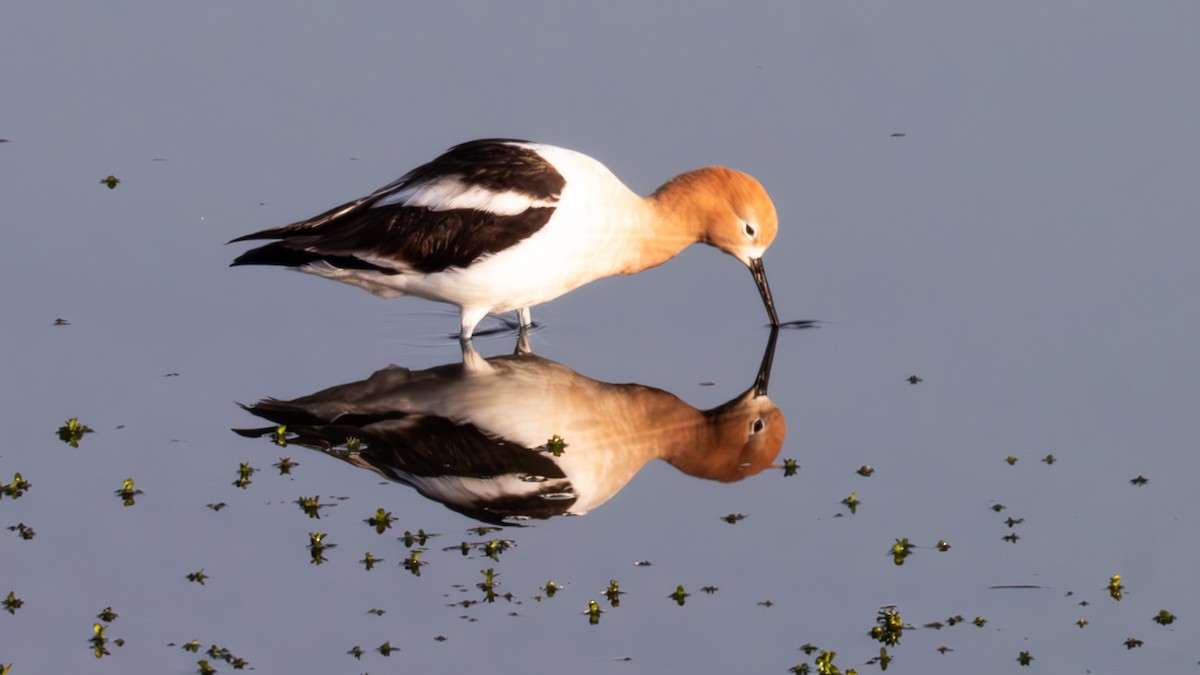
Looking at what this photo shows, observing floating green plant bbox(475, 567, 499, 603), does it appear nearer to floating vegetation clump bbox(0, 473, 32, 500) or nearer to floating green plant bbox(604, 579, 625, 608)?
floating green plant bbox(604, 579, 625, 608)

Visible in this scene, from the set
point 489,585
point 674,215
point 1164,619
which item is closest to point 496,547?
point 489,585

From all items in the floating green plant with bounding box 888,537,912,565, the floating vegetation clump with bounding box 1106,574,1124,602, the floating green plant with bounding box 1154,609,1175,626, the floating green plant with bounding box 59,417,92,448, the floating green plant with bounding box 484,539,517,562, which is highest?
the floating green plant with bounding box 59,417,92,448

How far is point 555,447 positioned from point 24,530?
8.73ft

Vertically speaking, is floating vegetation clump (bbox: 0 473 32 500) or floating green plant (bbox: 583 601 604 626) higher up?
floating vegetation clump (bbox: 0 473 32 500)

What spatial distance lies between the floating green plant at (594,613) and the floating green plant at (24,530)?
269 centimetres

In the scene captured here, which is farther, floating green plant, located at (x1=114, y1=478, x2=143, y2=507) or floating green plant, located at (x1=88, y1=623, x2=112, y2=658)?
floating green plant, located at (x1=114, y1=478, x2=143, y2=507)

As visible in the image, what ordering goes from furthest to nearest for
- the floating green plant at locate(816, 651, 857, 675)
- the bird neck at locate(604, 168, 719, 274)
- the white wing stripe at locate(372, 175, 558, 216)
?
the bird neck at locate(604, 168, 719, 274), the white wing stripe at locate(372, 175, 558, 216), the floating green plant at locate(816, 651, 857, 675)

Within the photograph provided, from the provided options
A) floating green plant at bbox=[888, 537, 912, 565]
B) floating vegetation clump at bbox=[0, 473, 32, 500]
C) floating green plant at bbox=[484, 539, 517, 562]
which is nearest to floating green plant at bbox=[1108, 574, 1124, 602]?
floating green plant at bbox=[888, 537, 912, 565]

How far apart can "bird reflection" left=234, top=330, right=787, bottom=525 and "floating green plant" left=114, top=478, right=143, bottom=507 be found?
0.86 m

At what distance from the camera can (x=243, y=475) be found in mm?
9164

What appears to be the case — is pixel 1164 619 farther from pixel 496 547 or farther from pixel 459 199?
pixel 459 199

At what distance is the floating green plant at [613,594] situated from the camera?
26.3ft

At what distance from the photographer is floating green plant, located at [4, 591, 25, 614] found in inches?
308

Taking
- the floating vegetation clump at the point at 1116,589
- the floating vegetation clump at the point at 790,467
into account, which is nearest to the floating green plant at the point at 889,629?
the floating vegetation clump at the point at 1116,589
